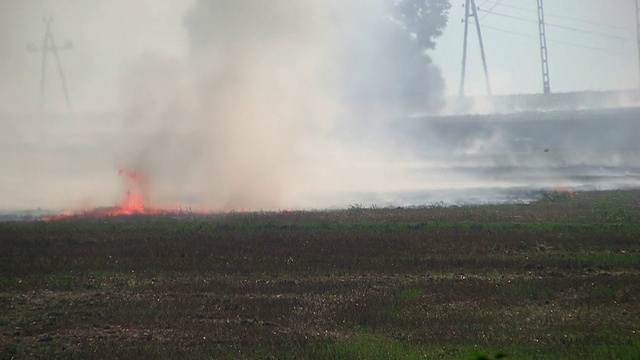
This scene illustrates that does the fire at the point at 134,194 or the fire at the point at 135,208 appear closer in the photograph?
the fire at the point at 135,208

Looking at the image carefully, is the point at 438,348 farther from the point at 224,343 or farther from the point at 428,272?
the point at 428,272

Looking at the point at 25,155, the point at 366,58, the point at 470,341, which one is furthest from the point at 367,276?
the point at 366,58

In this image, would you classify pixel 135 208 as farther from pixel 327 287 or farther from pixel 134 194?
pixel 327 287

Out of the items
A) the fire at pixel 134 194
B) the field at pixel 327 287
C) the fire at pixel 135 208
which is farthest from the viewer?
the fire at pixel 134 194

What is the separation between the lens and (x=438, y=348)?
16891 mm

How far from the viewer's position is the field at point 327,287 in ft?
57.3

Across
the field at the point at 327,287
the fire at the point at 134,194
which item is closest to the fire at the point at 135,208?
the fire at the point at 134,194

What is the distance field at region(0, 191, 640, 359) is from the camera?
17469 mm

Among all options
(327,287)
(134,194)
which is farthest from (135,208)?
(327,287)

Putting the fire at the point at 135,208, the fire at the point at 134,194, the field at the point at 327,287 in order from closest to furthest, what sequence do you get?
1. the field at the point at 327,287
2. the fire at the point at 135,208
3. the fire at the point at 134,194

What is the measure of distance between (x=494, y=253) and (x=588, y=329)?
724 centimetres

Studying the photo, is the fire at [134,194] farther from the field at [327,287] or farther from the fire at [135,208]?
the field at [327,287]

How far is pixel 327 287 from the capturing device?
21.5 metres

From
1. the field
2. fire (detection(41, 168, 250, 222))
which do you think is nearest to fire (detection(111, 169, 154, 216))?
fire (detection(41, 168, 250, 222))
